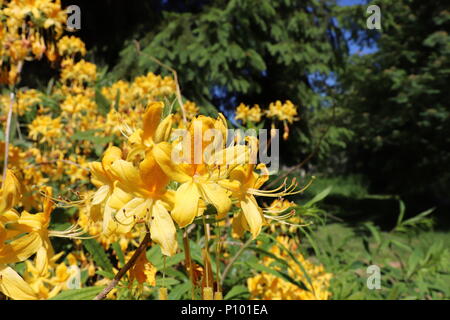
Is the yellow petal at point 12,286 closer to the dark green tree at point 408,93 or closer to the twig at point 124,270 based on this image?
the twig at point 124,270

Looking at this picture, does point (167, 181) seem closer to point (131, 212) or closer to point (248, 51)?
point (131, 212)

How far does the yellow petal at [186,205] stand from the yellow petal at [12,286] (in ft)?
0.79

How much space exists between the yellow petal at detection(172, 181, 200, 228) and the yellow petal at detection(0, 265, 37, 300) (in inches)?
9.5

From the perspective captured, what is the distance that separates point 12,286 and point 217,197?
0.30 m

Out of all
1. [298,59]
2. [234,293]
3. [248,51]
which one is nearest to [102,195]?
[234,293]

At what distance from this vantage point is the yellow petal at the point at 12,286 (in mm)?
482

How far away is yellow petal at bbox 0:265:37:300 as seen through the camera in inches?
19.0

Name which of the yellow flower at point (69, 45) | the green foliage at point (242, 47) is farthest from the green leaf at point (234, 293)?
the green foliage at point (242, 47)

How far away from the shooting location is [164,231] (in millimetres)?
464

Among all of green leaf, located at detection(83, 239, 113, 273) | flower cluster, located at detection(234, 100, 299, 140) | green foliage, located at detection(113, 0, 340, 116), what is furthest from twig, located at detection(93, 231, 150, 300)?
green foliage, located at detection(113, 0, 340, 116)

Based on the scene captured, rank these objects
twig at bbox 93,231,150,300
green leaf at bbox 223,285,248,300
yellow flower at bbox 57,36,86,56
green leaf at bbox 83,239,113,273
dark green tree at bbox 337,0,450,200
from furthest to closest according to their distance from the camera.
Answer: dark green tree at bbox 337,0,450,200
yellow flower at bbox 57,36,86,56
green leaf at bbox 223,285,248,300
green leaf at bbox 83,239,113,273
twig at bbox 93,231,150,300

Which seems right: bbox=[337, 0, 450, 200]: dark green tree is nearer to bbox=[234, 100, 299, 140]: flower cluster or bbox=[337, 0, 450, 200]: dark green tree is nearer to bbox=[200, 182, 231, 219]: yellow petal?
bbox=[234, 100, 299, 140]: flower cluster
